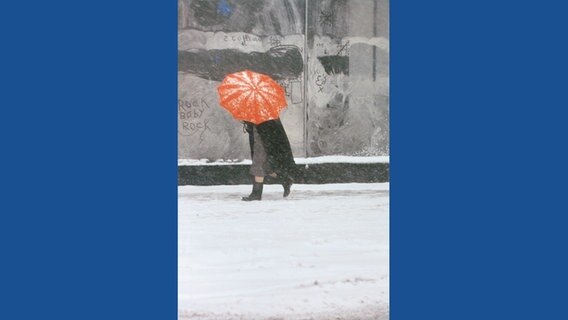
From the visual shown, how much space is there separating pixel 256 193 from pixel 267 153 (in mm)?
316

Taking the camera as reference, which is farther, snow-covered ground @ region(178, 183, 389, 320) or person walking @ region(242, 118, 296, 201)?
person walking @ region(242, 118, 296, 201)

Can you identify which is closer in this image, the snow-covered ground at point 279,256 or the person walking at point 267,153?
the snow-covered ground at point 279,256

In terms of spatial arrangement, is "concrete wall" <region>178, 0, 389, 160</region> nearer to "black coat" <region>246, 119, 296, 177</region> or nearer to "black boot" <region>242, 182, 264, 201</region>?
"black coat" <region>246, 119, 296, 177</region>

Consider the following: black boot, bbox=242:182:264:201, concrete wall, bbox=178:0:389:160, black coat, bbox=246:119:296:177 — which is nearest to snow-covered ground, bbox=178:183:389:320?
black boot, bbox=242:182:264:201

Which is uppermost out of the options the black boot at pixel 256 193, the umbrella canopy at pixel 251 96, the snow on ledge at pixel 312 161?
the umbrella canopy at pixel 251 96

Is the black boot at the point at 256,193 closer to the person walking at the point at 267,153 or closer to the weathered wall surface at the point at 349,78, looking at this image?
the person walking at the point at 267,153

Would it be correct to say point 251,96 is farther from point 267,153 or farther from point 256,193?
point 256,193

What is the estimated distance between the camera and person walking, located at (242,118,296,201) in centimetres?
Result: 451

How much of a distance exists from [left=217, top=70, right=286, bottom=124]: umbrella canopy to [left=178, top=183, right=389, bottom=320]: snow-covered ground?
1.82 feet

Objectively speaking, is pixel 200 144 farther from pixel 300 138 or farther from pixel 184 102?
A: pixel 300 138

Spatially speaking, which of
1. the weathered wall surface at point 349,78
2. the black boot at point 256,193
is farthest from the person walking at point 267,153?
the weathered wall surface at point 349,78

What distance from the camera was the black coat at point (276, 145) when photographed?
14.8ft

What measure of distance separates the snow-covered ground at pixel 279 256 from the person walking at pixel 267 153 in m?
0.07

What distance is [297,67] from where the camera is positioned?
452 centimetres
